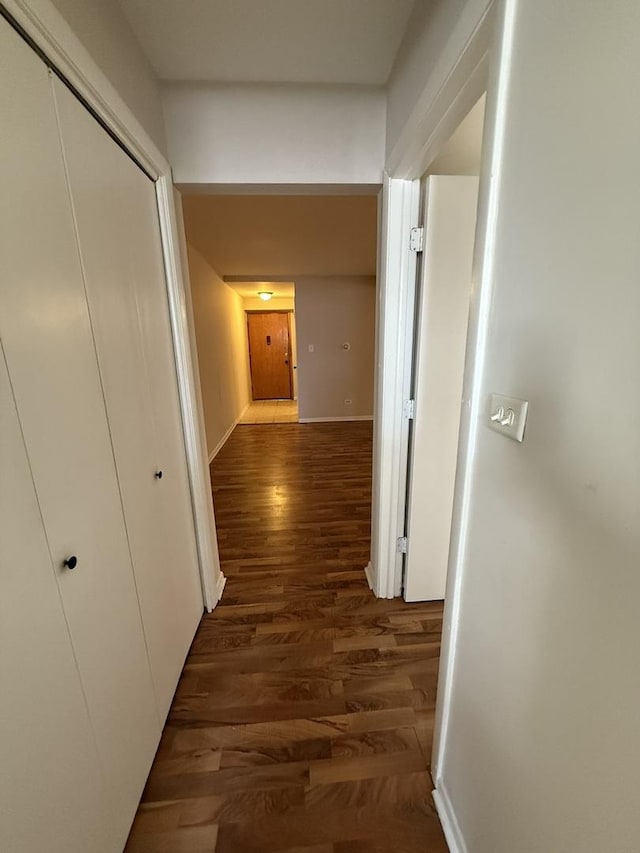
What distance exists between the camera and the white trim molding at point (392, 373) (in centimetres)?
147

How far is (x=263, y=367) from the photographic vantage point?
835 cm

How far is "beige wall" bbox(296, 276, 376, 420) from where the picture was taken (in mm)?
5383

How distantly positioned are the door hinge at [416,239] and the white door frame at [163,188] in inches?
41.2

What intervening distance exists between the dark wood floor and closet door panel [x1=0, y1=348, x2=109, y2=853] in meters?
0.44

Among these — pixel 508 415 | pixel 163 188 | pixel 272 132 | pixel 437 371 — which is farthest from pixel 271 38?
pixel 508 415

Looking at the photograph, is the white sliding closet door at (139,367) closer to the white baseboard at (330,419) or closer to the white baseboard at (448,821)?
the white baseboard at (448,821)

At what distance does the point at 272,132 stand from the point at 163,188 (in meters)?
0.54

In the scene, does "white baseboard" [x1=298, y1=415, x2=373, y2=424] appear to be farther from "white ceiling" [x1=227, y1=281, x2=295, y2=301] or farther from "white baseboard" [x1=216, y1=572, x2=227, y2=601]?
"white baseboard" [x1=216, y1=572, x2=227, y2=601]

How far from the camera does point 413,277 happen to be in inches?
59.7

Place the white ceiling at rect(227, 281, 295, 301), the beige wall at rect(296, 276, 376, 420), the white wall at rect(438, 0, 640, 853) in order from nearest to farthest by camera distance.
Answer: the white wall at rect(438, 0, 640, 853) < the beige wall at rect(296, 276, 376, 420) < the white ceiling at rect(227, 281, 295, 301)

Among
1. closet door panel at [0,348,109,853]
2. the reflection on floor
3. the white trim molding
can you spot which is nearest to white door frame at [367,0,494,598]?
the white trim molding

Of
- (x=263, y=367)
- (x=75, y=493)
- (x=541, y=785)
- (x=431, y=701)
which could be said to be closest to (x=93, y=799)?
(x=75, y=493)

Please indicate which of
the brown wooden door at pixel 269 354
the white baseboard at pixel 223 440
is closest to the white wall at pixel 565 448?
the white baseboard at pixel 223 440

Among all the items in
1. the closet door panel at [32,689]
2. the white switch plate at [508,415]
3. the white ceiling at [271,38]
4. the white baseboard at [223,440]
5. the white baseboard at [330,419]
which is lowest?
the white baseboard at [223,440]
